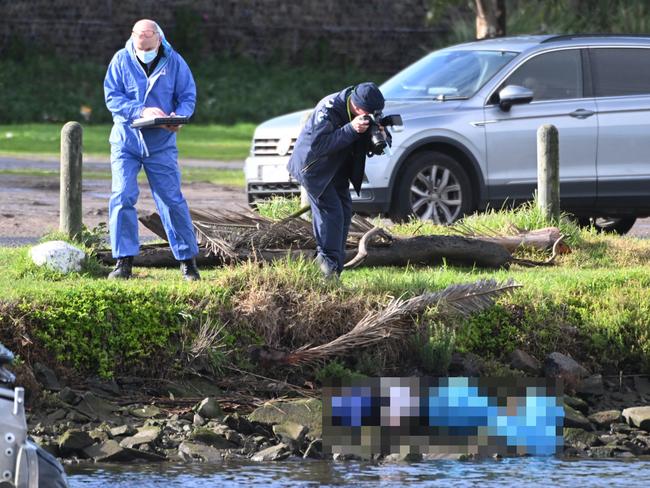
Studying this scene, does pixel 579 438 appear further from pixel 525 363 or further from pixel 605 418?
pixel 525 363

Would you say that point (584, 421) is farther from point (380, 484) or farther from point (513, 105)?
point (513, 105)

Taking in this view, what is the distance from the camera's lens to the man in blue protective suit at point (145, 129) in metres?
10.4

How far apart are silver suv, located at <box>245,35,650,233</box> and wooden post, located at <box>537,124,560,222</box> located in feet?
3.69

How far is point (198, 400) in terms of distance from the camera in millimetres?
9422

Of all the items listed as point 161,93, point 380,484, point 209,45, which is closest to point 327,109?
point 161,93

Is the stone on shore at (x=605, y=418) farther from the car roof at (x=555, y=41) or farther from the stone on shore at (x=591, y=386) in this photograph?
the car roof at (x=555, y=41)

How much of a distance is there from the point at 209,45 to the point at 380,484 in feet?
102

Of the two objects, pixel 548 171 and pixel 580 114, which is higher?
pixel 580 114

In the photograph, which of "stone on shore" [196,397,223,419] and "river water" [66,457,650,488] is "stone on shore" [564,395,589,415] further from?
"stone on shore" [196,397,223,419]

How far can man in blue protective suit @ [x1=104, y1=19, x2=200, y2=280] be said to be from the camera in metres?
10.4

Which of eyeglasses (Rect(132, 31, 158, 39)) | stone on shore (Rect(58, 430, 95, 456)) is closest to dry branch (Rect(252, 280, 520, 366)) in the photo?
stone on shore (Rect(58, 430, 95, 456))

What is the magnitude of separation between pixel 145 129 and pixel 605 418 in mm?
3486

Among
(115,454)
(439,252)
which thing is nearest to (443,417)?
(115,454)

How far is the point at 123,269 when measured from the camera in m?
10.7
